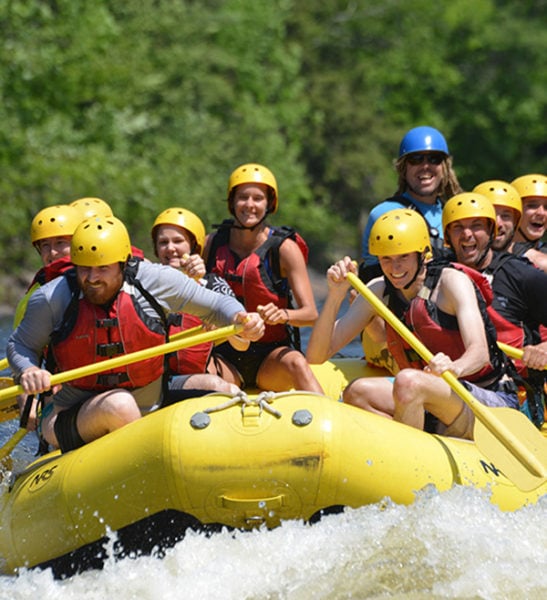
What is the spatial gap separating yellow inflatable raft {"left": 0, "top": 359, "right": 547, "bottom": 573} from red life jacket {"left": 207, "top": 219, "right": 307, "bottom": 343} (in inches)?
59.8

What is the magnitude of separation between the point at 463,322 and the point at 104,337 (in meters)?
1.50

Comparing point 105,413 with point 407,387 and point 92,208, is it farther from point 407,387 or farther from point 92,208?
point 92,208

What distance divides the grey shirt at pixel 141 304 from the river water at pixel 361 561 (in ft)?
3.11

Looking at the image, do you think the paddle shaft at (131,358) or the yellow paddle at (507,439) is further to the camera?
the paddle shaft at (131,358)

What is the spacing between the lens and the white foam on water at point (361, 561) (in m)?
4.98

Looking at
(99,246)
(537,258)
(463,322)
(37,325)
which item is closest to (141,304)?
(99,246)

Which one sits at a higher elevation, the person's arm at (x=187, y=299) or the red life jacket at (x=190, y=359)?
the person's arm at (x=187, y=299)

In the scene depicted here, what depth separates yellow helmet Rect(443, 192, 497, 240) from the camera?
6.14 m

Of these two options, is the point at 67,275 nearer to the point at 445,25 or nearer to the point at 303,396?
the point at 303,396

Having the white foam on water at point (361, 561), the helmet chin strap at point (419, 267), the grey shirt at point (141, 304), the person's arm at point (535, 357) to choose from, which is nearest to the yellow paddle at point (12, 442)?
the grey shirt at point (141, 304)

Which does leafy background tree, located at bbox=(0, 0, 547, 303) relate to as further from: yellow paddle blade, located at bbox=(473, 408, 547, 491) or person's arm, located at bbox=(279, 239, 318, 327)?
yellow paddle blade, located at bbox=(473, 408, 547, 491)

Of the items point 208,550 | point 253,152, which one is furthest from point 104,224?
point 253,152

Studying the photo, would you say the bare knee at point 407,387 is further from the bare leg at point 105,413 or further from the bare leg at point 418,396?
the bare leg at point 105,413

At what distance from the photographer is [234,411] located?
5039 millimetres
